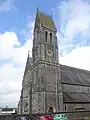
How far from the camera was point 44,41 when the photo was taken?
175 feet

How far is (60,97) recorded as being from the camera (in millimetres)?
48375

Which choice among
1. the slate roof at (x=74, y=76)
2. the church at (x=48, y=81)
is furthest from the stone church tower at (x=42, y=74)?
the slate roof at (x=74, y=76)

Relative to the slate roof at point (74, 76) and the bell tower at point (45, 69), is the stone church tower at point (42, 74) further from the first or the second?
the slate roof at point (74, 76)

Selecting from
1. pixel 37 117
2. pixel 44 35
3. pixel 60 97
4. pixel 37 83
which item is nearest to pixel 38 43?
pixel 44 35

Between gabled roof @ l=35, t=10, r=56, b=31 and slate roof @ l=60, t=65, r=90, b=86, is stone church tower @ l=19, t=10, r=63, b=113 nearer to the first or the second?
gabled roof @ l=35, t=10, r=56, b=31

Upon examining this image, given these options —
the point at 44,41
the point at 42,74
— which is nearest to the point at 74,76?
the point at 42,74

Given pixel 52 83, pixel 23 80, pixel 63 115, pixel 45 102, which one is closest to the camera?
pixel 63 115

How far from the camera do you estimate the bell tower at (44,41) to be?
51947 millimetres

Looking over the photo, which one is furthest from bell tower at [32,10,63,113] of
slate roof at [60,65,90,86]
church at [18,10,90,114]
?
slate roof at [60,65,90,86]

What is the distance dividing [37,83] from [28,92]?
19.7ft

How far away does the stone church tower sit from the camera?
155 feet

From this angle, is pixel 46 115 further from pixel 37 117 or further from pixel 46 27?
pixel 46 27

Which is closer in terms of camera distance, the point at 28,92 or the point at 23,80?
the point at 28,92

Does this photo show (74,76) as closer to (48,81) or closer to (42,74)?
(48,81)
